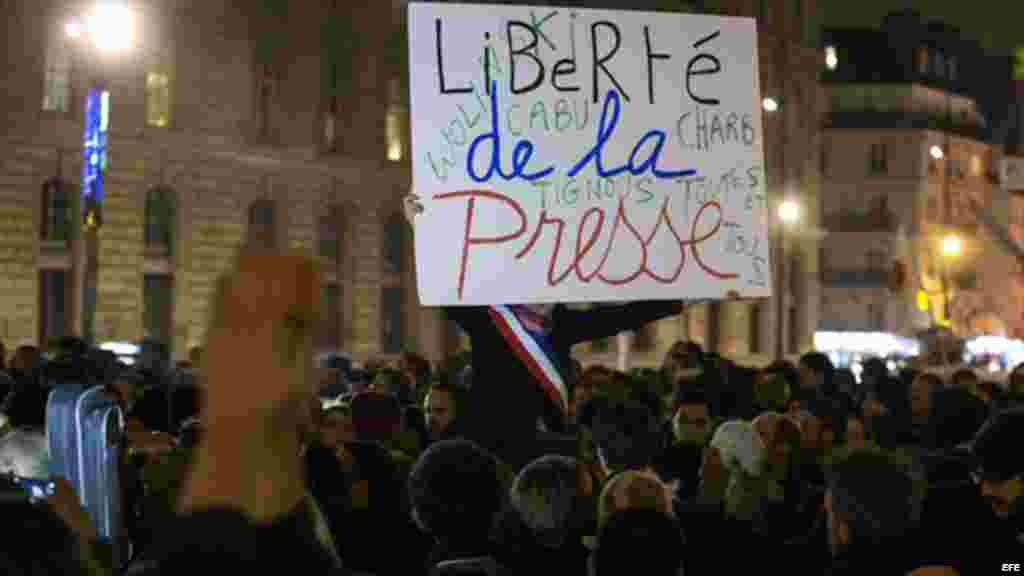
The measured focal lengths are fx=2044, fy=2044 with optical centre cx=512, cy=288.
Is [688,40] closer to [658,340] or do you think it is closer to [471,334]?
[471,334]

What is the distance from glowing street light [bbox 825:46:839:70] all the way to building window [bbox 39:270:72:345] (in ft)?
179

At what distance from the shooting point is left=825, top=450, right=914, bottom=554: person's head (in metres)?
5.16

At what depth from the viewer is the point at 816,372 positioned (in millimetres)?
14289

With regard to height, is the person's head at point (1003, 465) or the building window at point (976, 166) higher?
the building window at point (976, 166)

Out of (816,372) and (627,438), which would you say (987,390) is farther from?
(627,438)

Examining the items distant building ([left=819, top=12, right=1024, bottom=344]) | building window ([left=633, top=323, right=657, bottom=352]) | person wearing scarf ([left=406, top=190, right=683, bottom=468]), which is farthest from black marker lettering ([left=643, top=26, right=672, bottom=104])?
distant building ([left=819, top=12, right=1024, bottom=344])

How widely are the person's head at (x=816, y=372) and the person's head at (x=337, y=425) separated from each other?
576 cm

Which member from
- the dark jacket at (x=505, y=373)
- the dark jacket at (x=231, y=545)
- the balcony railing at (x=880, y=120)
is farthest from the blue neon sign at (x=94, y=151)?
the balcony railing at (x=880, y=120)

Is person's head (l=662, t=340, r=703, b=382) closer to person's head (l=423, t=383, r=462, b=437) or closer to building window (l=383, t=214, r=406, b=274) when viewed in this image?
person's head (l=423, t=383, r=462, b=437)

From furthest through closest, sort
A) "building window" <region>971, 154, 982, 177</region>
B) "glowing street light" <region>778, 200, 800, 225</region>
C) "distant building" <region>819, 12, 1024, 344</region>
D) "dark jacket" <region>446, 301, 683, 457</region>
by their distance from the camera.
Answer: "building window" <region>971, 154, 982, 177</region>
"distant building" <region>819, 12, 1024, 344</region>
"glowing street light" <region>778, 200, 800, 225</region>
"dark jacket" <region>446, 301, 683, 457</region>

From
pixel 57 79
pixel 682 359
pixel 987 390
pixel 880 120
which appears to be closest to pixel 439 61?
pixel 682 359

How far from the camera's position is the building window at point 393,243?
5203 centimetres

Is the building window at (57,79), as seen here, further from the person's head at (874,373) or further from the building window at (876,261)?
the building window at (876,261)

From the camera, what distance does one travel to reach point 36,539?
3.17 m
